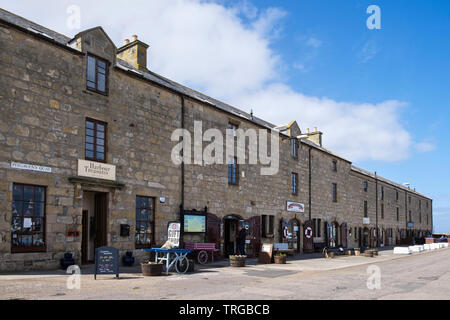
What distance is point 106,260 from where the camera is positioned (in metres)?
11.6

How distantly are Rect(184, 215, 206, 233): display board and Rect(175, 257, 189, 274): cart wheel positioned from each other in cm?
383

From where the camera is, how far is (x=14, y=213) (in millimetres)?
12250

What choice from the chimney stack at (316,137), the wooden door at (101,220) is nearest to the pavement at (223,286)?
the wooden door at (101,220)

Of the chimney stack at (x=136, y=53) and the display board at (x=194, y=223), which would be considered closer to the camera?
the display board at (x=194, y=223)

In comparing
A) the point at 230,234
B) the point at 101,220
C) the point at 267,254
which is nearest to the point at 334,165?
the point at 230,234

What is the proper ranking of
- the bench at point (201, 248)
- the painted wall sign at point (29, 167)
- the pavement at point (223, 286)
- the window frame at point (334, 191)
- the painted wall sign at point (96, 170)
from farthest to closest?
the window frame at point (334, 191), the bench at point (201, 248), the painted wall sign at point (96, 170), the painted wall sign at point (29, 167), the pavement at point (223, 286)

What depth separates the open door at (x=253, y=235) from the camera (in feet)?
71.8

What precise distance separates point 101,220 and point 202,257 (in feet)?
15.8

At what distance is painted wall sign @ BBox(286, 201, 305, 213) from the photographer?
2581 cm

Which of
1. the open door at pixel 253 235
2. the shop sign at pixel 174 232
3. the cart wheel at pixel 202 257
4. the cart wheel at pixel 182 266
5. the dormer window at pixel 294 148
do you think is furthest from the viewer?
the dormer window at pixel 294 148

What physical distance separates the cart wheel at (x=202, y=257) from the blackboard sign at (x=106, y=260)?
20.1 feet

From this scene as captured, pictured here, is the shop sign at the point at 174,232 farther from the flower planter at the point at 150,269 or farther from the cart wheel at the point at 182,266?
the flower planter at the point at 150,269
